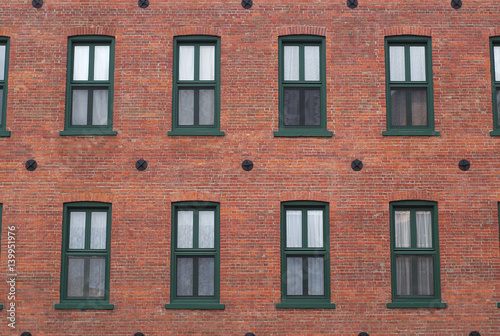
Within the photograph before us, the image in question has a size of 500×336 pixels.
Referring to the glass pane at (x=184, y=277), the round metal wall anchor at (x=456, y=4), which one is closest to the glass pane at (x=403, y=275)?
the glass pane at (x=184, y=277)

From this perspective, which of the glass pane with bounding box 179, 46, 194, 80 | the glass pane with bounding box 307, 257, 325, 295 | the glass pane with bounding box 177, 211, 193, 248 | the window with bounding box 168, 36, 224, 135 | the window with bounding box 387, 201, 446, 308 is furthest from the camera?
the glass pane with bounding box 179, 46, 194, 80

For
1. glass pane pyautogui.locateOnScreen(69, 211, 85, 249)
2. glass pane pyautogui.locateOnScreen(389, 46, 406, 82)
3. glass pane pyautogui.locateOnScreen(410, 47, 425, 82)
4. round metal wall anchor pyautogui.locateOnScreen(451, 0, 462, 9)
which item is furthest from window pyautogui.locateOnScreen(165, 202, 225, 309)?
round metal wall anchor pyautogui.locateOnScreen(451, 0, 462, 9)

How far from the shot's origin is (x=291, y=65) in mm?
13867

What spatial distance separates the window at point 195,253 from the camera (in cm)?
1314

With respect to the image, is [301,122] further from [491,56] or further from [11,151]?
[11,151]

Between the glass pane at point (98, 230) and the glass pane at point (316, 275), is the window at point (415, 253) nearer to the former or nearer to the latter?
the glass pane at point (316, 275)

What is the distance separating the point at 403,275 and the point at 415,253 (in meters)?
0.54

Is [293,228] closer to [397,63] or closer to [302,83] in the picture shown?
[302,83]

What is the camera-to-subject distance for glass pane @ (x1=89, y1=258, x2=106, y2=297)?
43.1 feet

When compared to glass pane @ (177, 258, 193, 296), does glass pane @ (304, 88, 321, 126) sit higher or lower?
higher

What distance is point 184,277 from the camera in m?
13.2

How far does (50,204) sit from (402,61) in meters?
8.47

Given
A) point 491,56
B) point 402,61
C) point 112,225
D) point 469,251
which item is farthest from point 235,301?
point 491,56

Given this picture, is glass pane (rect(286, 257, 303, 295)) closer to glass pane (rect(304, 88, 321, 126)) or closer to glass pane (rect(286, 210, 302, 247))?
glass pane (rect(286, 210, 302, 247))
